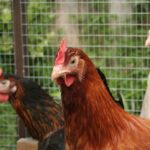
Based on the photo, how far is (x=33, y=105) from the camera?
388 centimetres

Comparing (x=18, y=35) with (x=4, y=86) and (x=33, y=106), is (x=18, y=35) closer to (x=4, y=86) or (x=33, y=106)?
(x=4, y=86)

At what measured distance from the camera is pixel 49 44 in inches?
208

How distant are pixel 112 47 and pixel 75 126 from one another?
7.86 ft

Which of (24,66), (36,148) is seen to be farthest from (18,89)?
(24,66)

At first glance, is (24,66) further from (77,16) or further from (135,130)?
(135,130)

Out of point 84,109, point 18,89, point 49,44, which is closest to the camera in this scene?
point 84,109

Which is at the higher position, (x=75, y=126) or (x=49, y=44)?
(x=49, y=44)

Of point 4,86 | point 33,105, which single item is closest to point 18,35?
point 4,86

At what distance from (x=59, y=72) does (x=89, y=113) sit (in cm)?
28

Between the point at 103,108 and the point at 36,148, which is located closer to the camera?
the point at 103,108

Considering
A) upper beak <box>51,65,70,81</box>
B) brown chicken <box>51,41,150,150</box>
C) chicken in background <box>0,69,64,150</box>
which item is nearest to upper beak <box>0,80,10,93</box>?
chicken in background <box>0,69,64,150</box>

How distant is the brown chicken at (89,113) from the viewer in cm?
257

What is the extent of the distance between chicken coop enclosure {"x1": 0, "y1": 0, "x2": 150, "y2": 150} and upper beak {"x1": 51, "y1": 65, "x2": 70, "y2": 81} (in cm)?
230

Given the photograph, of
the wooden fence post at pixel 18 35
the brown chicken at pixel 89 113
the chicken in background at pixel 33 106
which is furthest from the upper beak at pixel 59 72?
the wooden fence post at pixel 18 35
